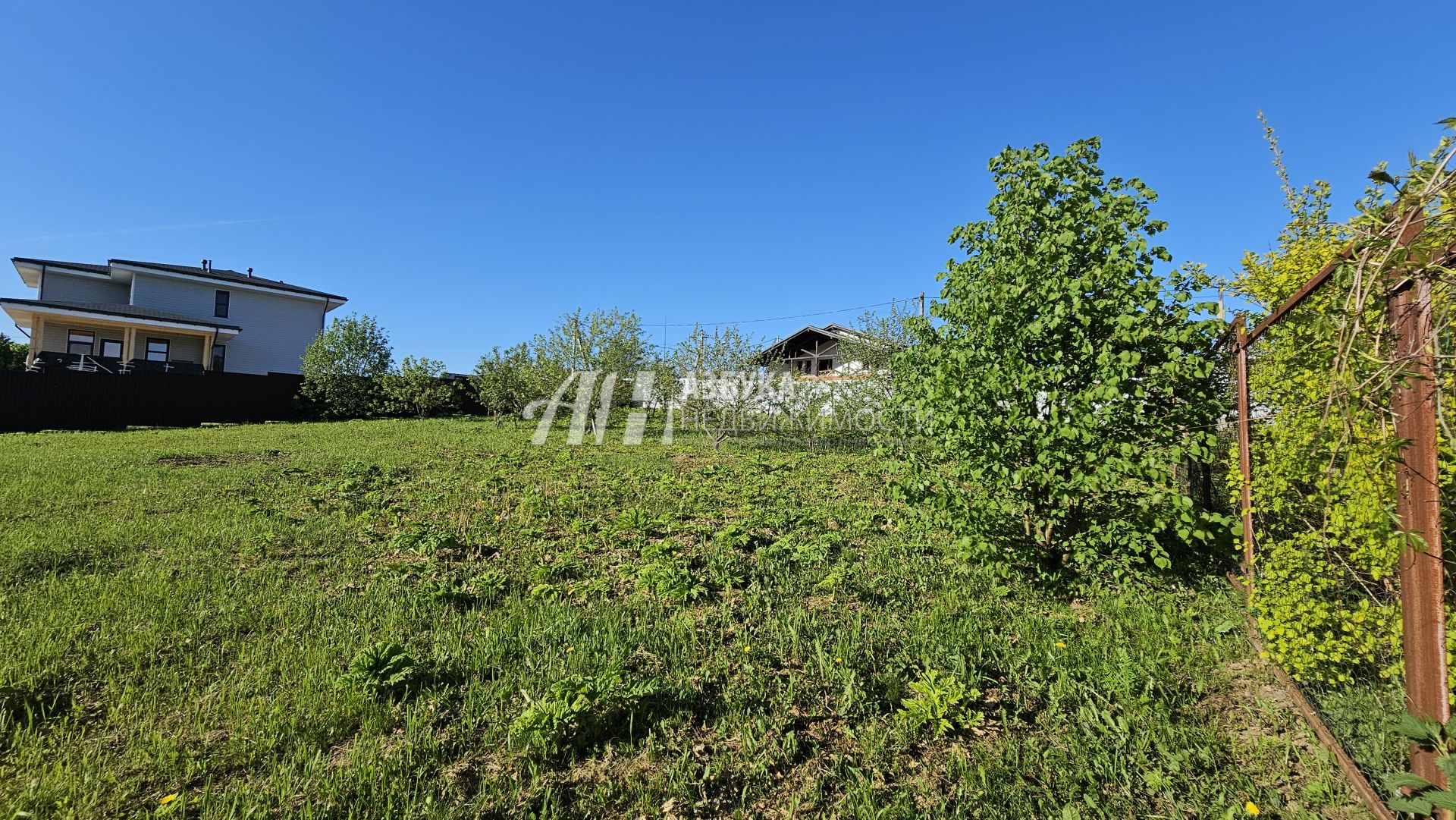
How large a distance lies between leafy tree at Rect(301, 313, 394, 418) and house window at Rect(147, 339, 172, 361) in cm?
673

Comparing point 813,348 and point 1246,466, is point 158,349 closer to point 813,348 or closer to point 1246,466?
point 813,348

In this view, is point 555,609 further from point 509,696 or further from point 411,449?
point 411,449

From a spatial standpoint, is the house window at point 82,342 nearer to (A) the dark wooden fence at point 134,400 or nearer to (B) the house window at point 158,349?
(B) the house window at point 158,349

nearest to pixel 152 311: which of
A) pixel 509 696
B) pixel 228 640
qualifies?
pixel 228 640

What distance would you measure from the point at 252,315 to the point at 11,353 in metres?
8.27

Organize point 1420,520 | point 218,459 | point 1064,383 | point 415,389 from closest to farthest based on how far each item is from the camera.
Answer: point 1420,520 → point 1064,383 → point 218,459 → point 415,389

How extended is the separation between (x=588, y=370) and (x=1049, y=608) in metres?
13.4

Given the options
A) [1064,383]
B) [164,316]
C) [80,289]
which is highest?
[80,289]

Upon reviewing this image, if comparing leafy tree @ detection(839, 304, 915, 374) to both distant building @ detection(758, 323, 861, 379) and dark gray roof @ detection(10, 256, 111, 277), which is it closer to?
distant building @ detection(758, 323, 861, 379)

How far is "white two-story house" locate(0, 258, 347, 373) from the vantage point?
20922 mm

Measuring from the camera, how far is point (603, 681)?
2.88m

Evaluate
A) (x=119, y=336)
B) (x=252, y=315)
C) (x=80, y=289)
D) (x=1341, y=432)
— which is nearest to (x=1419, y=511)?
(x=1341, y=432)

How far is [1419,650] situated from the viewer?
2039mm

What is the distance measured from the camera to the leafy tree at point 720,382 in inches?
572
